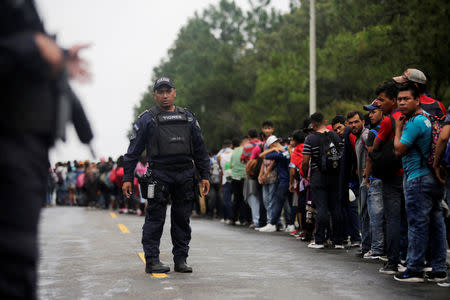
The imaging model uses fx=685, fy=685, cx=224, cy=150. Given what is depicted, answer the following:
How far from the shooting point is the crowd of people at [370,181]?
7035 millimetres

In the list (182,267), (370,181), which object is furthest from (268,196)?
(182,267)

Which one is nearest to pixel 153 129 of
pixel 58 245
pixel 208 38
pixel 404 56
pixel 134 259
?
pixel 134 259

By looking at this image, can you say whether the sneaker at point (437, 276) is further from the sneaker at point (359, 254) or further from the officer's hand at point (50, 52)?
the officer's hand at point (50, 52)

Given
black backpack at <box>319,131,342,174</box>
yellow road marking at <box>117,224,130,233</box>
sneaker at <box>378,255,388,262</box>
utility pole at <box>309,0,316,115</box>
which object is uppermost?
utility pole at <box>309,0,316,115</box>

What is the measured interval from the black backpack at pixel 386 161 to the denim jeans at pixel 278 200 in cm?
595

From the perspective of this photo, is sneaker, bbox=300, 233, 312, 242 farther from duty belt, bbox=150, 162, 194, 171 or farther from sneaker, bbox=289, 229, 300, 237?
duty belt, bbox=150, 162, 194, 171

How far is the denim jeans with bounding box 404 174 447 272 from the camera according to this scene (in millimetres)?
6980

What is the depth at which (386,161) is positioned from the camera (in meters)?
7.87

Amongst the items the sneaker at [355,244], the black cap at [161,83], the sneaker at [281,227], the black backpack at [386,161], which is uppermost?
the black cap at [161,83]

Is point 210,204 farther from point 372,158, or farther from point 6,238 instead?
point 6,238

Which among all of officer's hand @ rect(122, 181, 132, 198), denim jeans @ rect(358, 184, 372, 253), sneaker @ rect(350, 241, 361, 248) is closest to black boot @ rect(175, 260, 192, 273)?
officer's hand @ rect(122, 181, 132, 198)

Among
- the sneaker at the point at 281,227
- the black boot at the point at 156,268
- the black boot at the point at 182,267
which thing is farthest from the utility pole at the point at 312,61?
the black boot at the point at 156,268

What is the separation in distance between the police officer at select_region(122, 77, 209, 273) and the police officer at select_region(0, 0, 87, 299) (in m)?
4.42

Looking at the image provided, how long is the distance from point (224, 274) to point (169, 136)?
5.50 feet
